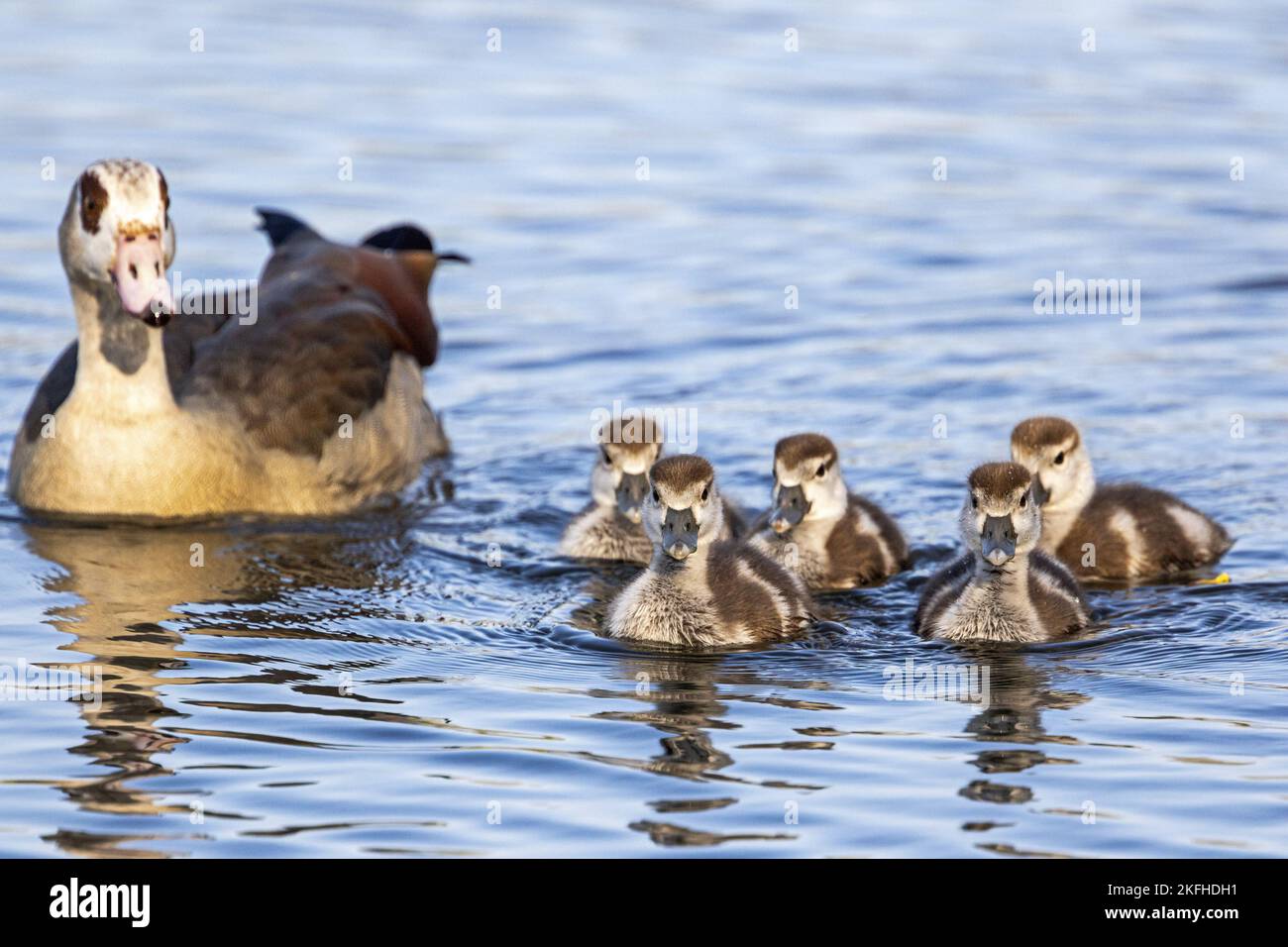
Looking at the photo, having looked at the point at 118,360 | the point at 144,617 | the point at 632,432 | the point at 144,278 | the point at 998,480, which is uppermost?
the point at 144,278

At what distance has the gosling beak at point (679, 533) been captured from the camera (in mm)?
8477

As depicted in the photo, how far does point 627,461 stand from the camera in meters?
9.97

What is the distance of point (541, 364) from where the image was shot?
1355 centimetres

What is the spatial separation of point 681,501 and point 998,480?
1.23 m

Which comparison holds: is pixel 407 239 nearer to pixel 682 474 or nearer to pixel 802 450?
pixel 802 450

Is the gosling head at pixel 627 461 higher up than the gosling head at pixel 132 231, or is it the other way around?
the gosling head at pixel 132 231

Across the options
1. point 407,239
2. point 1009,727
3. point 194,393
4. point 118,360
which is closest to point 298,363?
point 194,393

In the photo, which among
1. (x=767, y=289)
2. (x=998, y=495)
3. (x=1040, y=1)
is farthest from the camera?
(x=1040, y=1)

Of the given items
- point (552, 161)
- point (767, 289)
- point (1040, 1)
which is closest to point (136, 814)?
point (767, 289)

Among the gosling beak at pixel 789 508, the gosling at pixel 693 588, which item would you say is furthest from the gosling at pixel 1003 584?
the gosling beak at pixel 789 508

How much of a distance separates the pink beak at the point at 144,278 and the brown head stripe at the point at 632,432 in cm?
204

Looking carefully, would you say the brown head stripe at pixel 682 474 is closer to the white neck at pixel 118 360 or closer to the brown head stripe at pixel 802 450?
the brown head stripe at pixel 802 450

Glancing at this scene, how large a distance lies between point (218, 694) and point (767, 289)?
24.8 ft
